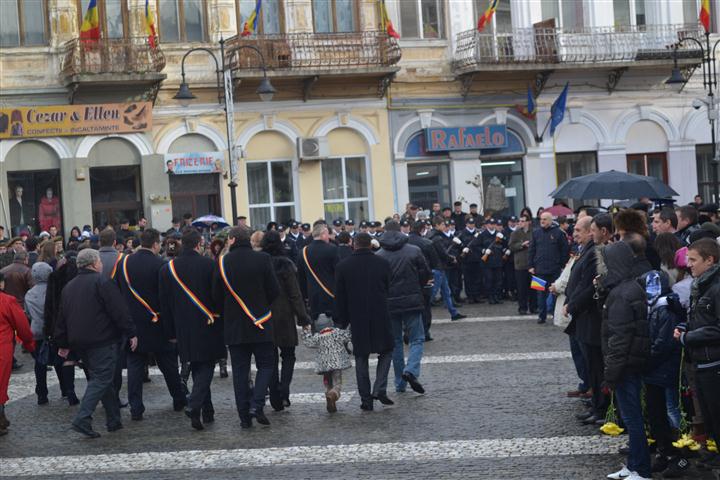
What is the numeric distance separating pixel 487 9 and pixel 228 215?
27.8ft

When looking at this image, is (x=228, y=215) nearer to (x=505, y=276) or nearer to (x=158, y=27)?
(x=158, y=27)

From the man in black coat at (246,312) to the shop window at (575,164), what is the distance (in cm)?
2212

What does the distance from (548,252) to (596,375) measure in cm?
902

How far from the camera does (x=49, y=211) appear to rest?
94.9ft

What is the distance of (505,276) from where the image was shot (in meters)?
24.3

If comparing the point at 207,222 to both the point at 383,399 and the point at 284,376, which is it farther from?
the point at 383,399

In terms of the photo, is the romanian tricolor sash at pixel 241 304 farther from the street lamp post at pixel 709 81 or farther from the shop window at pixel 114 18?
the street lamp post at pixel 709 81

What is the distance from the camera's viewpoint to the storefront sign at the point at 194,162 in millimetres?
29500

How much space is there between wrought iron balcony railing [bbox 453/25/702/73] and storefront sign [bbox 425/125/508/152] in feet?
5.27

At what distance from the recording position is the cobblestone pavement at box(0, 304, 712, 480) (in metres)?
9.91

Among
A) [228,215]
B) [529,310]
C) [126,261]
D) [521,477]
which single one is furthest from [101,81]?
[521,477]

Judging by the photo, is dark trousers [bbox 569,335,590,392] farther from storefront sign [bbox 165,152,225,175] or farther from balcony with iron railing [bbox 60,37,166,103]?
storefront sign [bbox 165,152,225,175]

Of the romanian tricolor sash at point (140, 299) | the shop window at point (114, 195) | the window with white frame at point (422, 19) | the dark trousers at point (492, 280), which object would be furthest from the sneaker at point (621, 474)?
the window with white frame at point (422, 19)

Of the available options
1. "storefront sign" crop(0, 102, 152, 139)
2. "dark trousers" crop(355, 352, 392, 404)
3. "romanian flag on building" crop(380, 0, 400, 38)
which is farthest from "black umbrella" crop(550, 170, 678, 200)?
"storefront sign" crop(0, 102, 152, 139)
